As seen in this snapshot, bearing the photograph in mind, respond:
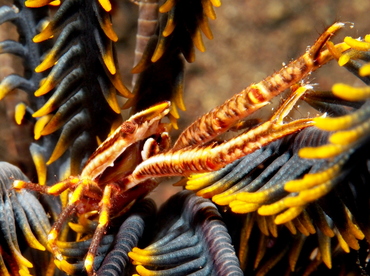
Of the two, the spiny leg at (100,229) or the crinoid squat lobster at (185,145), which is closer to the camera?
the crinoid squat lobster at (185,145)

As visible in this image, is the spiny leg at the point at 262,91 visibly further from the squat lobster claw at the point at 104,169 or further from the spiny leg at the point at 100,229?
the spiny leg at the point at 100,229

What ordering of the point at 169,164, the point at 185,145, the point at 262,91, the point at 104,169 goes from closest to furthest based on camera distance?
1. the point at 262,91
2. the point at 169,164
3. the point at 185,145
4. the point at 104,169

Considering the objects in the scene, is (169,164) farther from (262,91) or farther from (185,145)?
(262,91)

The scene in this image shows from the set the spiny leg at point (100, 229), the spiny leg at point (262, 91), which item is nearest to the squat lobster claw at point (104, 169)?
the spiny leg at point (100, 229)

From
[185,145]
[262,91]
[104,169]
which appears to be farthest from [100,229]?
[262,91]

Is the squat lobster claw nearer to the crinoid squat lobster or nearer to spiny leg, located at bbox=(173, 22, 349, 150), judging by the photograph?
the crinoid squat lobster

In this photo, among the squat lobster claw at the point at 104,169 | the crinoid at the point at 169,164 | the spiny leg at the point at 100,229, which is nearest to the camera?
the crinoid at the point at 169,164

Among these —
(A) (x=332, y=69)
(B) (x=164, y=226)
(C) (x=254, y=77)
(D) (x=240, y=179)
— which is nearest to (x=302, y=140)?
(D) (x=240, y=179)

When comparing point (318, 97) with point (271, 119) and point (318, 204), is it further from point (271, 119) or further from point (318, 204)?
point (318, 204)
